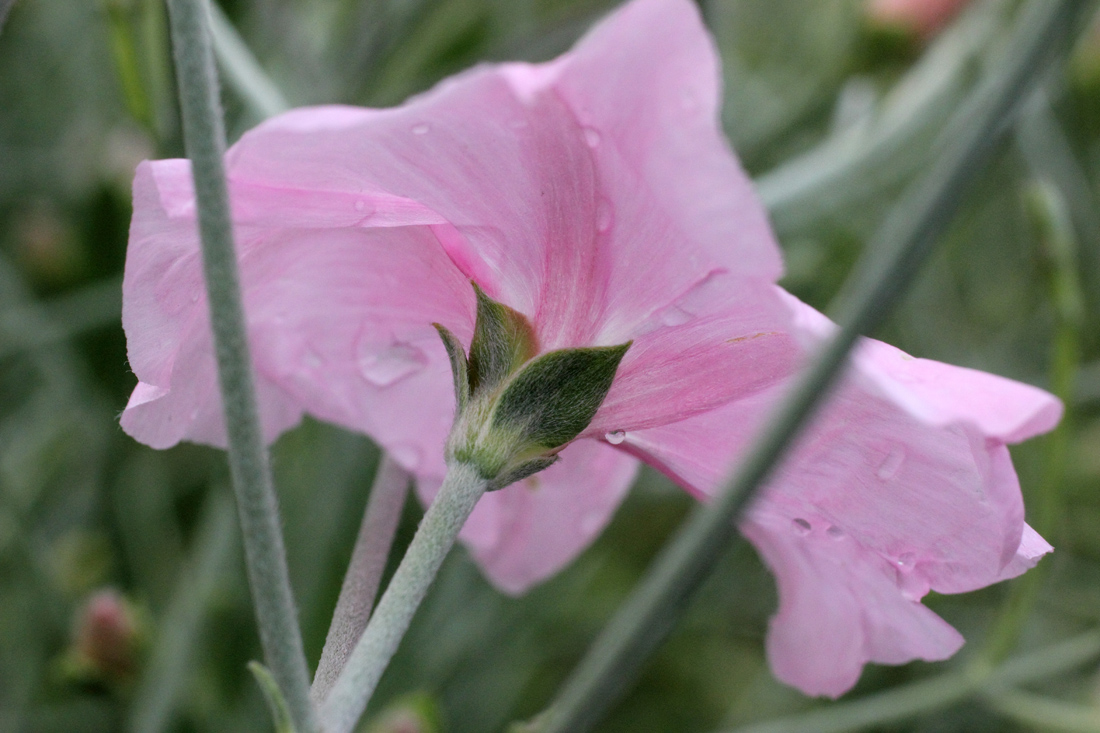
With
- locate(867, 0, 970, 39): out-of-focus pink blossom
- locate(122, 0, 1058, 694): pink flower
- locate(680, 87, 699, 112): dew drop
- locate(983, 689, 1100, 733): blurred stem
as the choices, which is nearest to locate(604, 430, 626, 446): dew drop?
locate(122, 0, 1058, 694): pink flower

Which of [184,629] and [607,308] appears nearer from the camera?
[607,308]

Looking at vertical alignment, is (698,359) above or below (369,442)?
above

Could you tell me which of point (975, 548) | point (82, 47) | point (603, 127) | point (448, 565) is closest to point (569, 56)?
point (603, 127)

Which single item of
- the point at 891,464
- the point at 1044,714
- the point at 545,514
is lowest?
the point at 1044,714

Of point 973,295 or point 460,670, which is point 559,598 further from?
point 973,295

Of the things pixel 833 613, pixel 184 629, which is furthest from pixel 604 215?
pixel 184 629

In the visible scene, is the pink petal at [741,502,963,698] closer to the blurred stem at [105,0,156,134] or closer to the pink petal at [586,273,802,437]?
the pink petal at [586,273,802,437]

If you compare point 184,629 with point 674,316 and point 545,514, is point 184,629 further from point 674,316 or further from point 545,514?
point 674,316
